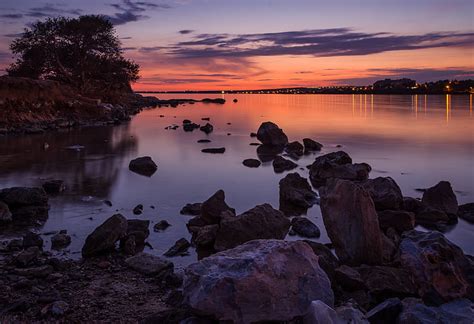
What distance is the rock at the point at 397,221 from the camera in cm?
1166

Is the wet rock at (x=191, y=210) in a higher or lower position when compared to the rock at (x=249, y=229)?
lower

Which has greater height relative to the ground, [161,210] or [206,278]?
[206,278]

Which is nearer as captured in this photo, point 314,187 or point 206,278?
point 206,278

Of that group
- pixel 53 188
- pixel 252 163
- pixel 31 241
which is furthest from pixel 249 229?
pixel 252 163

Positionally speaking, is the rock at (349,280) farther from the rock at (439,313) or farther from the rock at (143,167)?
the rock at (143,167)

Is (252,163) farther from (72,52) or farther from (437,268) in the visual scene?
(72,52)

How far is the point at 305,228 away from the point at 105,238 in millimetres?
5010

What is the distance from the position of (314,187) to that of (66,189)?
9.40 m

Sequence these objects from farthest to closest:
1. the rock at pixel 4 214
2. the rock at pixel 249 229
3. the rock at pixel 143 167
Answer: the rock at pixel 143 167
the rock at pixel 4 214
the rock at pixel 249 229

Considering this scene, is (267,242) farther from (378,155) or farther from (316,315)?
(378,155)

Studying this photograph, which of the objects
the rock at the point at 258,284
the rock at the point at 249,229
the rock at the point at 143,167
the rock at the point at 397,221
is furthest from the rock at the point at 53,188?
the rock at the point at 258,284

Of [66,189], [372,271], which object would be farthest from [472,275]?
[66,189]

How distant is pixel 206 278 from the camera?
19.7 feet

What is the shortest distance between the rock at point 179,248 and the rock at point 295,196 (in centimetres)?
436
